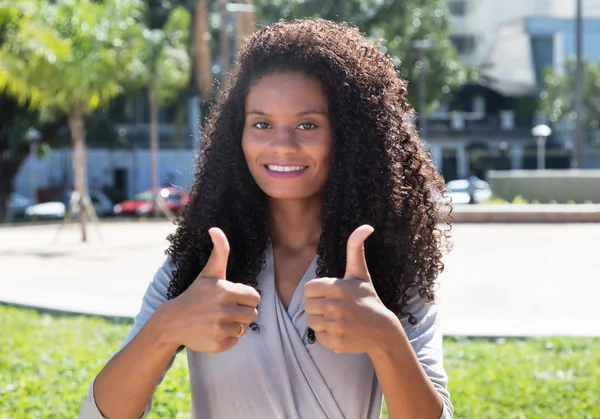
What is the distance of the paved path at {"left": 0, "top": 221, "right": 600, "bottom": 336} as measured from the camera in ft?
26.7

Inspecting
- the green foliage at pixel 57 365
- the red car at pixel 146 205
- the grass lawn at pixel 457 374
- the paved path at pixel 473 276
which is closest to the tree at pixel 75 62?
the paved path at pixel 473 276

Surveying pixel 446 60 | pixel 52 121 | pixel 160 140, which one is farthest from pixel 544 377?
Answer: pixel 160 140

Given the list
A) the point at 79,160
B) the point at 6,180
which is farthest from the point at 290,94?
the point at 6,180

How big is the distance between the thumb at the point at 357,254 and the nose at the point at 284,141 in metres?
0.36

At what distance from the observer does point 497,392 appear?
5.02m

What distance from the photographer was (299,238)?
2096 mm

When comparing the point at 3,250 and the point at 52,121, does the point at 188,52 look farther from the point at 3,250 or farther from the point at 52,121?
the point at 3,250

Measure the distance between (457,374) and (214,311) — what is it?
399cm

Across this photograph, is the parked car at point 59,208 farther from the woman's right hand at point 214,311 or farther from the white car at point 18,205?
the woman's right hand at point 214,311

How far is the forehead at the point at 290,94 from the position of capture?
197 centimetres

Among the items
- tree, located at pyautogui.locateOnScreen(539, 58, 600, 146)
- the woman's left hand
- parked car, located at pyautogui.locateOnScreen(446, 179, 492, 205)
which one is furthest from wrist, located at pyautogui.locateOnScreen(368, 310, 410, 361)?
tree, located at pyautogui.locateOnScreen(539, 58, 600, 146)

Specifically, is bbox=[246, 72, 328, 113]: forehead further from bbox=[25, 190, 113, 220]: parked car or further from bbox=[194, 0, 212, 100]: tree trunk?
bbox=[25, 190, 113, 220]: parked car

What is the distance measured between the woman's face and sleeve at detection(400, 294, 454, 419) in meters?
0.35

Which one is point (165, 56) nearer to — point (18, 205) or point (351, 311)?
point (18, 205)
